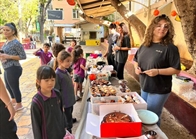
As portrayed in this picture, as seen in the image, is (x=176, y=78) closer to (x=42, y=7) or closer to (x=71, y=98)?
(x=71, y=98)

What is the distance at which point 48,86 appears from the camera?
1.49m

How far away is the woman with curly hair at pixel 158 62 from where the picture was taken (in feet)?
5.48

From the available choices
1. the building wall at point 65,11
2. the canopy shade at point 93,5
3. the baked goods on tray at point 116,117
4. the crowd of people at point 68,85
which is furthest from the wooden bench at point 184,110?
the building wall at point 65,11

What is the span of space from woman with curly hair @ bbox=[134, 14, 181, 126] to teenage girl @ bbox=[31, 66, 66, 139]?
1002 mm

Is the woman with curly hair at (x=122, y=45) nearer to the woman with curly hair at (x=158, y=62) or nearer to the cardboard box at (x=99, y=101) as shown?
Answer: the woman with curly hair at (x=158, y=62)

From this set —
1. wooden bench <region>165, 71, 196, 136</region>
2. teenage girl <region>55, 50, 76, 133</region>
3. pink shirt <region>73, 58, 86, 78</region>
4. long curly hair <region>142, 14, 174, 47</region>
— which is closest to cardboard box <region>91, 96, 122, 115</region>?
teenage girl <region>55, 50, 76, 133</region>

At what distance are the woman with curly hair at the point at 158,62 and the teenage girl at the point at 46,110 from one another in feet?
3.29

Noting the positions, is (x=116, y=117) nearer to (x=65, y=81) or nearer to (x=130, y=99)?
(x=130, y=99)

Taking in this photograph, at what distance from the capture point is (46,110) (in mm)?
1463

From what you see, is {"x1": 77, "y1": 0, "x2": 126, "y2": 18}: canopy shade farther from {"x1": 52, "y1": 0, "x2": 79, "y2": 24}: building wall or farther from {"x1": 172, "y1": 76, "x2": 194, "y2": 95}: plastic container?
{"x1": 52, "y1": 0, "x2": 79, "y2": 24}: building wall

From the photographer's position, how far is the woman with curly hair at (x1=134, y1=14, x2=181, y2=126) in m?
1.67

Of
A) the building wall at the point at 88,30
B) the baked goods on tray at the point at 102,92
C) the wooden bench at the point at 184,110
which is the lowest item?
the wooden bench at the point at 184,110

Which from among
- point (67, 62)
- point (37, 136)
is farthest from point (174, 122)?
point (37, 136)

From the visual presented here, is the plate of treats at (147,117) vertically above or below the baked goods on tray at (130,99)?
below
